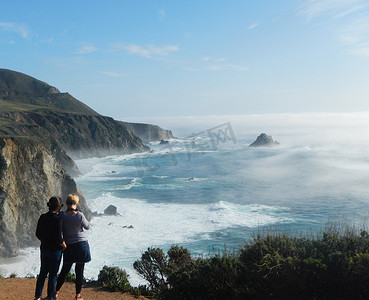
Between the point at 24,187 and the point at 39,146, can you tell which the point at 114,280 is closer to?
the point at 24,187

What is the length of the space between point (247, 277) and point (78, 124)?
8088 centimetres

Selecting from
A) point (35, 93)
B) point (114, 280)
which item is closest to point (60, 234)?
point (114, 280)

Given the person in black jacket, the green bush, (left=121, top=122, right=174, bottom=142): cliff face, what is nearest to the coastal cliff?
(left=121, top=122, right=174, bottom=142): cliff face

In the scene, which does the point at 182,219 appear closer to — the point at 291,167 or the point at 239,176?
the point at 239,176

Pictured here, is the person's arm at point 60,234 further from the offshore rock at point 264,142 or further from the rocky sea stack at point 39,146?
the offshore rock at point 264,142

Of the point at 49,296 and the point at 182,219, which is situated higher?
the point at 49,296

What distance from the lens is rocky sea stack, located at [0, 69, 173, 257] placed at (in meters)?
22.0

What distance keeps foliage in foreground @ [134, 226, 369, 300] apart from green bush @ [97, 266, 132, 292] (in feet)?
5.59

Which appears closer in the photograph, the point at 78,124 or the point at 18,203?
the point at 18,203

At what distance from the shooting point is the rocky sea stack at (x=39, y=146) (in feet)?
72.2

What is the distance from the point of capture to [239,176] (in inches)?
2096

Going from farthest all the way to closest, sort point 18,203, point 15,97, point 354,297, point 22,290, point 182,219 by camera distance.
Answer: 1. point 15,97
2. point 182,219
3. point 18,203
4. point 22,290
5. point 354,297

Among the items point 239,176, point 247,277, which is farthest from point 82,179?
point 247,277

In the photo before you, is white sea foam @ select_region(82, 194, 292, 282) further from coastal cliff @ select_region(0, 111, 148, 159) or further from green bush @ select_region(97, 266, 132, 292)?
coastal cliff @ select_region(0, 111, 148, 159)
